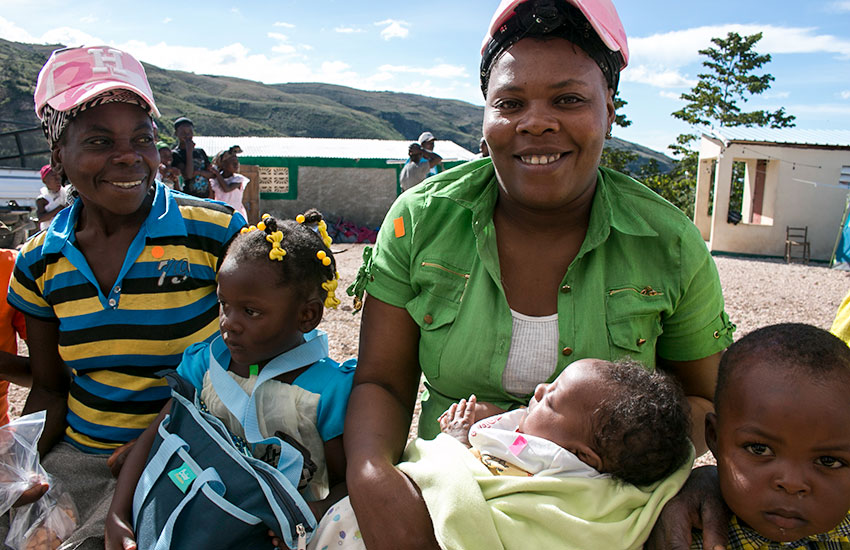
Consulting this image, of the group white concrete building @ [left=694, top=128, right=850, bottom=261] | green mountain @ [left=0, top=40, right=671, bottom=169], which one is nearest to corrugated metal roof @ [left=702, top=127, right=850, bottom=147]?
white concrete building @ [left=694, top=128, right=850, bottom=261]

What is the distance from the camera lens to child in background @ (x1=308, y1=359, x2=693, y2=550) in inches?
59.6

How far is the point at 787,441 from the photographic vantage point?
4.66 ft

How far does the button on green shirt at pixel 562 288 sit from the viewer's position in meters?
1.90

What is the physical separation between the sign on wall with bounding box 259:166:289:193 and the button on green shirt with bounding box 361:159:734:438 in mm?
15582

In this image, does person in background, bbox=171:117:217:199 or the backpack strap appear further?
person in background, bbox=171:117:217:199

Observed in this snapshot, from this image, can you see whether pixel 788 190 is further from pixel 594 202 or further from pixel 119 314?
pixel 119 314

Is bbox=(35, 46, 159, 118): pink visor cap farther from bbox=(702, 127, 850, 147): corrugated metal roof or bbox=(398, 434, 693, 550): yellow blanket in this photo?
bbox=(702, 127, 850, 147): corrugated metal roof

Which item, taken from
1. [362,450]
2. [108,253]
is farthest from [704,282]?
[108,253]

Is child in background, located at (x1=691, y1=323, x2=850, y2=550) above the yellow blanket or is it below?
above

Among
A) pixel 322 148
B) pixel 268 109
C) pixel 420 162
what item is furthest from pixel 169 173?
pixel 268 109

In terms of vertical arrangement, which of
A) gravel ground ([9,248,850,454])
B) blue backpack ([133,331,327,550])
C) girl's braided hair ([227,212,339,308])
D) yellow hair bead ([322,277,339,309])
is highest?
girl's braided hair ([227,212,339,308])

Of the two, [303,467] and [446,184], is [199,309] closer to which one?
[303,467]

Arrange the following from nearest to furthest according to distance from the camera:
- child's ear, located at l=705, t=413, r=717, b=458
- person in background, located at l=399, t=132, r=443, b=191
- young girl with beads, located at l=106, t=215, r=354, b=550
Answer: child's ear, located at l=705, t=413, r=717, b=458
young girl with beads, located at l=106, t=215, r=354, b=550
person in background, located at l=399, t=132, r=443, b=191

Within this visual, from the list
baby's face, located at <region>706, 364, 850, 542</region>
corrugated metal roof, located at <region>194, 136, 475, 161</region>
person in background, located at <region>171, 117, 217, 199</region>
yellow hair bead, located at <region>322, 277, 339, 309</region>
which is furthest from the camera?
corrugated metal roof, located at <region>194, 136, 475, 161</region>
